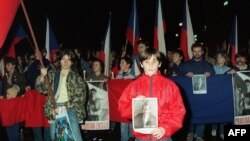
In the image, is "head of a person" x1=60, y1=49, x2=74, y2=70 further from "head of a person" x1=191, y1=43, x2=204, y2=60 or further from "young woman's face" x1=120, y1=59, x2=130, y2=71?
"head of a person" x1=191, y1=43, x2=204, y2=60

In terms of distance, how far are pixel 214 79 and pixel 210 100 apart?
0.47m

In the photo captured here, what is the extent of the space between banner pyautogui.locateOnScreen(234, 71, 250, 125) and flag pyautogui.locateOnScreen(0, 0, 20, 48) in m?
6.26

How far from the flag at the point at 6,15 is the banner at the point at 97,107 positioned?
5.27m

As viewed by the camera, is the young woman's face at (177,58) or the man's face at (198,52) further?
the young woman's face at (177,58)

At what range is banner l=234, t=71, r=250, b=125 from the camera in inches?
386

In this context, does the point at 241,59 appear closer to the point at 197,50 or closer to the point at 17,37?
the point at 197,50

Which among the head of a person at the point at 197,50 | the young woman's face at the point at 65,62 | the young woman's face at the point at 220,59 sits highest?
the head of a person at the point at 197,50

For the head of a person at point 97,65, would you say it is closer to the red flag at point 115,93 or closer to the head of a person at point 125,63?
the red flag at point 115,93

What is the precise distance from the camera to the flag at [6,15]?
4539mm

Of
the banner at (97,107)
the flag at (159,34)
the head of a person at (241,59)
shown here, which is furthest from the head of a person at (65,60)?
the flag at (159,34)

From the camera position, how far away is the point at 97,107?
1001cm

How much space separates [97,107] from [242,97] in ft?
10.4

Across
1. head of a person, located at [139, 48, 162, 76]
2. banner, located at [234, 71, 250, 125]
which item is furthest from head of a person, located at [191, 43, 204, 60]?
head of a person, located at [139, 48, 162, 76]

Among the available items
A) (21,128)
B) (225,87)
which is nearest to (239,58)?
(225,87)
